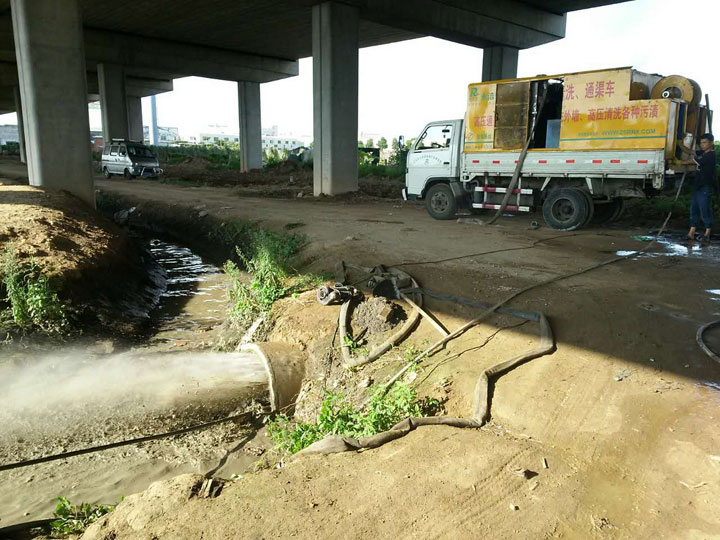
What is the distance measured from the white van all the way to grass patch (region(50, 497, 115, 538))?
23.6 metres

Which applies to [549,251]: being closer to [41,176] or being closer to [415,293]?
[415,293]

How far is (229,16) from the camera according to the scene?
22.6 m

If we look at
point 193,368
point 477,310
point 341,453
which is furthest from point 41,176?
point 341,453

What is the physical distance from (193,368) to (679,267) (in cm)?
691

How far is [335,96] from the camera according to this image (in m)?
17.5

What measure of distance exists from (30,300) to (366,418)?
4931 millimetres

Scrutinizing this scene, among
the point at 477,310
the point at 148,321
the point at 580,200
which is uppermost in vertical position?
the point at 580,200

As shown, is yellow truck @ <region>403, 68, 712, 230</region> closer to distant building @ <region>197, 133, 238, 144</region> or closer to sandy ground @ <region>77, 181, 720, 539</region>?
sandy ground @ <region>77, 181, 720, 539</region>

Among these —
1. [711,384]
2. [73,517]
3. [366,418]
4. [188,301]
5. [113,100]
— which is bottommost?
[73,517]

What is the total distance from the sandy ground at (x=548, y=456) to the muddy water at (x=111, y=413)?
4.21 ft

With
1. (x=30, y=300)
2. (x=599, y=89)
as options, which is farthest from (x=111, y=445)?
(x=599, y=89)

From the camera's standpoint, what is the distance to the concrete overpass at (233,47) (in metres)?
11.5

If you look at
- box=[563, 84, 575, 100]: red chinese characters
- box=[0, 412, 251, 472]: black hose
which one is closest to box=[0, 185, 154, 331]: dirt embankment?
box=[0, 412, 251, 472]: black hose

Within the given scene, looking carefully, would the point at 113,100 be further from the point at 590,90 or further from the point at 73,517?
the point at 73,517
